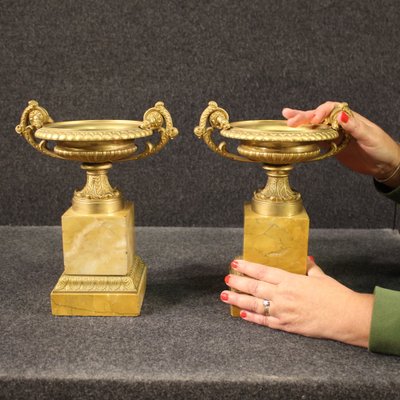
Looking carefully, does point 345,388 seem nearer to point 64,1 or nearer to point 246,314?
point 246,314

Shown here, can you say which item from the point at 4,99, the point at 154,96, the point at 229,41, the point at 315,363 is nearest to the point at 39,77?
the point at 4,99

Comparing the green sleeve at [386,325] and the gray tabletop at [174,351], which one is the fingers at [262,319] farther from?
the green sleeve at [386,325]

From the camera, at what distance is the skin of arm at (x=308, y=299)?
0.71 m

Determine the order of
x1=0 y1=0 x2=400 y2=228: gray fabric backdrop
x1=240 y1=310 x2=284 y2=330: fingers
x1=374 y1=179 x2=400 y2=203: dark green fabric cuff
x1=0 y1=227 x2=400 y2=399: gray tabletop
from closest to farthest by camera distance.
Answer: x1=0 y1=227 x2=400 y2=399: gray tabletop, x1=240 y1=310 x2=284 y2=330: fingers, x1=374 y1=179 x2=400 y2=203: dark green fabric cuff, x1=0 y1=0 x2=400 y2=228: gray fabric backdrop

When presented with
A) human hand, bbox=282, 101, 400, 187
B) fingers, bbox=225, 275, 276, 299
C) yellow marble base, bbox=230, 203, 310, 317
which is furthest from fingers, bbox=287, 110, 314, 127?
fingers, bbox=225, 275, 276, 299

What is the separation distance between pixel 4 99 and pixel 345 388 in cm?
98

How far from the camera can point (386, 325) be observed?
26.8 inches

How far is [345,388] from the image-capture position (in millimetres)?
641

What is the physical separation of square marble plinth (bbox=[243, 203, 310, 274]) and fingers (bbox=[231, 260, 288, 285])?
0.02 metres

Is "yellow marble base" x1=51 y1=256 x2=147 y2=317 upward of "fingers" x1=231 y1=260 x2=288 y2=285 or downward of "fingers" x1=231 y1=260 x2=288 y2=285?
downward

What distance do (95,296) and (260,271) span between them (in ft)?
0.83

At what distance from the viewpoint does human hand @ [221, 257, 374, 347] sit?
711mm

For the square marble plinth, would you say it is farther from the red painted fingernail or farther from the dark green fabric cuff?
the dark green fabric cuff

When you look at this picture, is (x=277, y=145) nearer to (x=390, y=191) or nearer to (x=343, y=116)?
(x=343, y=116)
